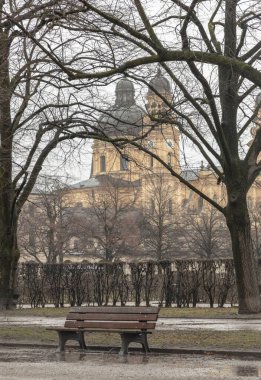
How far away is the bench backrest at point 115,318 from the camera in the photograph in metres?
12.6

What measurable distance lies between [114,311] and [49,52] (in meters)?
5.26

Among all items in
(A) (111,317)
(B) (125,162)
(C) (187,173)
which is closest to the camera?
(A) (111,317)

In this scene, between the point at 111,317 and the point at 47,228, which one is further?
the point at 47,228

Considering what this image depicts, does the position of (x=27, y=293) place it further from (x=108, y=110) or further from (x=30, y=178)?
(x=108, y=110)

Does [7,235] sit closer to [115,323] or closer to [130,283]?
[130,283]

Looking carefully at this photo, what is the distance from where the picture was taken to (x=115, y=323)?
12805mm

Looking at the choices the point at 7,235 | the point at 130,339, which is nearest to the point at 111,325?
the point at 130,339

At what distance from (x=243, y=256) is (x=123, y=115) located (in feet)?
21.8

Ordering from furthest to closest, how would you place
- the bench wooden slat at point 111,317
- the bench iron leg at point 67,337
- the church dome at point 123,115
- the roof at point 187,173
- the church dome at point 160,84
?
the roof at point 187,173 → the church dome at point 123,115 → the church dome at point 160,84 → the bench iron leg at point 67,337 → the bench wooden slat at point 111,317

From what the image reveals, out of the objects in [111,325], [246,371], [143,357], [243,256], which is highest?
[243,256]

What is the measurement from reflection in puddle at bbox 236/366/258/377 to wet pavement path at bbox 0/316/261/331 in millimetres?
4970

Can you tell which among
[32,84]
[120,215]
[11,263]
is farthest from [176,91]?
[120,215]

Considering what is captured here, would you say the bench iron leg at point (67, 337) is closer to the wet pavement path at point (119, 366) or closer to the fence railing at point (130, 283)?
the wet pavement path at point (119, 366)

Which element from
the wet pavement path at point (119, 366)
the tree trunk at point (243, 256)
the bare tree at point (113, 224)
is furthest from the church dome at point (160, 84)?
the bare tree at point (113, 224)
